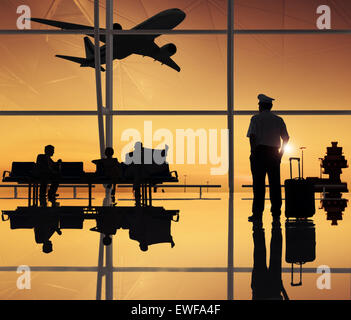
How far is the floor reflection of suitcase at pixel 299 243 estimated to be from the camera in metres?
2.23

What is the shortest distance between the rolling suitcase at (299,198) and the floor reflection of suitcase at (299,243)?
4.9 inches

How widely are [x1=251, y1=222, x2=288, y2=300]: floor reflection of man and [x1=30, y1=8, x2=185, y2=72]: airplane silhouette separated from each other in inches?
279

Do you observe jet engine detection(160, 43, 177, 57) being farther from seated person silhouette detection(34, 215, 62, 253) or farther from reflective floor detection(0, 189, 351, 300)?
reflective floor detection(0, 189, 351, 300)

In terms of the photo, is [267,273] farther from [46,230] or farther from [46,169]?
[46,169]

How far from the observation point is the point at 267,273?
1894 millimetres

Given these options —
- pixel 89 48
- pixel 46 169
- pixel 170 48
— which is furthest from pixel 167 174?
pixel 89 48

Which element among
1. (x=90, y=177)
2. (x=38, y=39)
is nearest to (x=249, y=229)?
(x=90, y=177)

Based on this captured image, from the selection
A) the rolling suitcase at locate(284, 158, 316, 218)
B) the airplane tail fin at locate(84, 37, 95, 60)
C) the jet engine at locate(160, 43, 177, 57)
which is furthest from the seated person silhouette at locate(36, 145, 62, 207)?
the airplane tail fin at locate(84, 37, 95, 60)

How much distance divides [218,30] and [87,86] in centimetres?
242

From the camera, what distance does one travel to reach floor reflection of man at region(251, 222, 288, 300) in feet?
5.07

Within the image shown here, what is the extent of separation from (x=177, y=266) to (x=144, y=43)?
11115 mm

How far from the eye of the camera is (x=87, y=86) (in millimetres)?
7188

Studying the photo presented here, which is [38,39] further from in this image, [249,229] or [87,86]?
[249,229]

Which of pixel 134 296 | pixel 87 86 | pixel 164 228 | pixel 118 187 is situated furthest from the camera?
pixel 87 86
